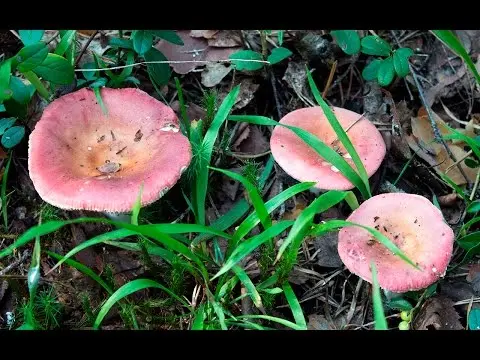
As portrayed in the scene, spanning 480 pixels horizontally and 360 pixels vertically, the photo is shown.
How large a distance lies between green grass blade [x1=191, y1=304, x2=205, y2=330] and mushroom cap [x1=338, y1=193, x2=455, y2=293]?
69 centimetres

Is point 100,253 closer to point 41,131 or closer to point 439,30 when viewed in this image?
point 41,131

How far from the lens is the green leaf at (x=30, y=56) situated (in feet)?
9.03

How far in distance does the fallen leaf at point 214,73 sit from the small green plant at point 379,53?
738mm

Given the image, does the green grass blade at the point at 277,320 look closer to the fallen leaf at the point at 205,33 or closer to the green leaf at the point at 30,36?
the green leaf at the point at 30,36

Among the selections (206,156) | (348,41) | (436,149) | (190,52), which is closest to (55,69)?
(206,156)

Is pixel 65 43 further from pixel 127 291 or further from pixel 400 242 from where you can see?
pixel 400 242

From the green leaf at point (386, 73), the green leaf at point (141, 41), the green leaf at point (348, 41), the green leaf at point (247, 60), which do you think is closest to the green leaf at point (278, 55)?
the green leaf at point (247, 60)

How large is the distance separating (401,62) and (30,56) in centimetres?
207

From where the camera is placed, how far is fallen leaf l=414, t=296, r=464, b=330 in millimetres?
2738

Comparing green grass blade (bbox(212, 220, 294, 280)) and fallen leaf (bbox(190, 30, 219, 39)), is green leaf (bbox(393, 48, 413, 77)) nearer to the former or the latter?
fallen leaf (bbox(190, 30, 219, 39))

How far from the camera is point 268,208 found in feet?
8.93

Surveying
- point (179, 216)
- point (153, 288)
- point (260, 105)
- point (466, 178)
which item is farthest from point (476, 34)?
point (153, 288)

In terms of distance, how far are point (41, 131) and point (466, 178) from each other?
2454 millimetres

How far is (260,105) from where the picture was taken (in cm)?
370
